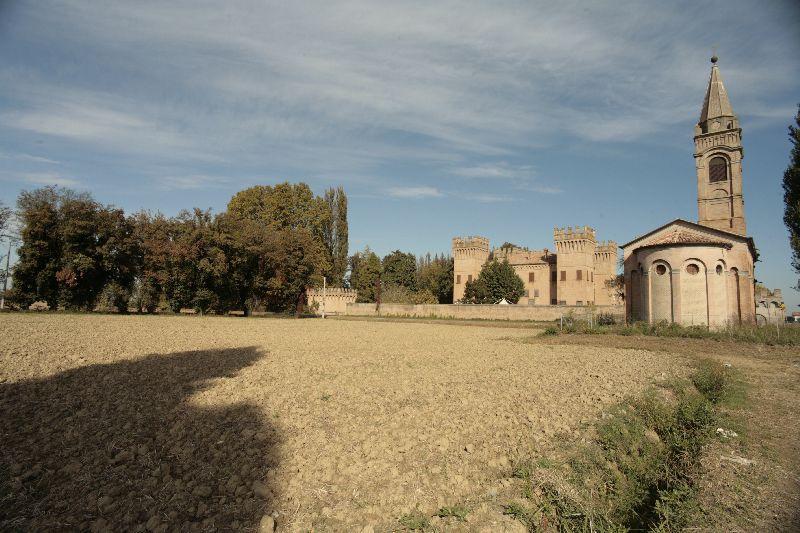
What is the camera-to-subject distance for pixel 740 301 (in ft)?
113

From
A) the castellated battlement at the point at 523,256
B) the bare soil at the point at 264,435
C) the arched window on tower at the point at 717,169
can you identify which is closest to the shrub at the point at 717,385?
the bare soil at the point at 264,435

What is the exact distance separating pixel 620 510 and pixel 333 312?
196 feet

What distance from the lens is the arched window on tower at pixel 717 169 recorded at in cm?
4112

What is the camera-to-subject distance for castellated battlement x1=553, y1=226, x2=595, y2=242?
2579 inches

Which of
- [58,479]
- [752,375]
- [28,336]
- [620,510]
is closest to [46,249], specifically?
[28,336]

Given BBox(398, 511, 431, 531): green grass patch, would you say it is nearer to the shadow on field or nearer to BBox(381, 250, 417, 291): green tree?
the shadow on field

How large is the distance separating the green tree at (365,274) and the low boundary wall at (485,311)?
10.7 meters

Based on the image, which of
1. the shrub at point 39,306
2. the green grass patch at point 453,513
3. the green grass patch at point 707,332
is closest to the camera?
the green grass patch at point 453,513

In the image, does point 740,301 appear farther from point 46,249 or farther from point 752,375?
point 46,249

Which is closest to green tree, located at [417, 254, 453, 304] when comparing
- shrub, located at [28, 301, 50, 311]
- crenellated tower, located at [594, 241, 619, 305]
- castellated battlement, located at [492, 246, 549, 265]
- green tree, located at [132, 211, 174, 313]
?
castellated battlement, located at [492, 246, 549, 265]

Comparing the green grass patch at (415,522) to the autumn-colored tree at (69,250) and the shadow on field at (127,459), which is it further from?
the autumn-colored tree at (69,250)

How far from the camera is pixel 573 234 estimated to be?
66.1 m

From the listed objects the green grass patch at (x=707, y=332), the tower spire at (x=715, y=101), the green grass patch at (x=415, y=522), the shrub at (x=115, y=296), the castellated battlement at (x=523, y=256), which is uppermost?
the tower spire at (x=715, y=101)

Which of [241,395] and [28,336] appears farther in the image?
[28,336]
